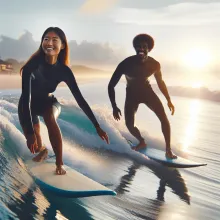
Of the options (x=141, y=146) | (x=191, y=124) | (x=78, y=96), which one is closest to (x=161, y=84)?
(x=141, y=146)

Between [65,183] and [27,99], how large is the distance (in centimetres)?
49

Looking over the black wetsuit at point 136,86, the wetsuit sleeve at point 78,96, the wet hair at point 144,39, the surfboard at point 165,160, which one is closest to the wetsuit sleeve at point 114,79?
the black wetsuit at point 136,86

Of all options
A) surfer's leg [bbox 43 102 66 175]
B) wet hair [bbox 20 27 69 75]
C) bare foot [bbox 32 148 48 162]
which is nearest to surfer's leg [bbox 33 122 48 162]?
bare foot [bbox 32 148 48 162]

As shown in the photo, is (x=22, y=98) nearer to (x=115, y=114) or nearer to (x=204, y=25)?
(x=115, y=114)

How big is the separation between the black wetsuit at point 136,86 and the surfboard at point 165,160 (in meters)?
0.22

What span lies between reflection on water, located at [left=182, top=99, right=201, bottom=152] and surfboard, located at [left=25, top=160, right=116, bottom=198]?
5.03 feet

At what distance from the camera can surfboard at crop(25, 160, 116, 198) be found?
1962mm

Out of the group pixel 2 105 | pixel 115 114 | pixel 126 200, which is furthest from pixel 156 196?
pixel 2 105

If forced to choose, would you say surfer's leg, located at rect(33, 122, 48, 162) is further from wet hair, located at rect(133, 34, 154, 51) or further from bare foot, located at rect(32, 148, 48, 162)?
wet hair, located at rect(133, 34, 154, 51)

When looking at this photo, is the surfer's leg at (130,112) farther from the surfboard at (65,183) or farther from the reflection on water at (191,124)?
the surfboard at (65,183)

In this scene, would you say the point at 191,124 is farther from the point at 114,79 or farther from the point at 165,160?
the point at 114,79

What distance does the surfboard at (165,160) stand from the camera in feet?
9.44

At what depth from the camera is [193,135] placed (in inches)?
154

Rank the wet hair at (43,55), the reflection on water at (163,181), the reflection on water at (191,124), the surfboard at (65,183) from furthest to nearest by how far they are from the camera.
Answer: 1. the reflection on water at (191,124)
2. the reflection on water at (163,181)
3. the wet hair at (43,55)
4. the surfboard at (65,183)
